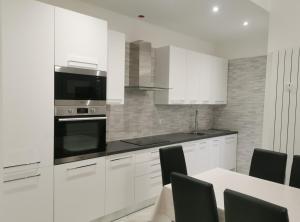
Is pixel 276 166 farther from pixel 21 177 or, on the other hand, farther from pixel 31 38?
pixel 31 38

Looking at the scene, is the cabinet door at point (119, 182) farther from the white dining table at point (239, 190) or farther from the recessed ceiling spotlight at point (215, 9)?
the recessed ceiling spotlight at point (215, 9)

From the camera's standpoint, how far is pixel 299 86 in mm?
2896

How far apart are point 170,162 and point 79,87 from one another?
1.27 m

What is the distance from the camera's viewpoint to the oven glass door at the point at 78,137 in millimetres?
2271

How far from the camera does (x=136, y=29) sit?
3.59 metres

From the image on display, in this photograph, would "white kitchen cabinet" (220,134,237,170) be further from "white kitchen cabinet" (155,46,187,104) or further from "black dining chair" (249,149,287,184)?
"black dining chair" (249,149,287,184)

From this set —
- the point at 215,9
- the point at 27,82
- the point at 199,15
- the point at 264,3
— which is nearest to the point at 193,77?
the point at 199,15

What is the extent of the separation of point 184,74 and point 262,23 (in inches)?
56.6

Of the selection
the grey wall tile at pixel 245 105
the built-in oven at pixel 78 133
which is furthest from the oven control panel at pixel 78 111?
the grey wall tile at pixel 245 105

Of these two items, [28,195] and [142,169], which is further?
[142,169]

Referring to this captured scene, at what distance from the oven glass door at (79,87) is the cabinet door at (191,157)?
171 cm

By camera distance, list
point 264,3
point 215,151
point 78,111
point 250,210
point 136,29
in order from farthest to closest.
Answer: point 215,151 < point 136,29 < point 264,3 < point 78,111 < point 250,210

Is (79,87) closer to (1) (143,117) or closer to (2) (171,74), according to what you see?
(1) (143,117)

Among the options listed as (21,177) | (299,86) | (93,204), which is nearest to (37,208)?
(21,177)
